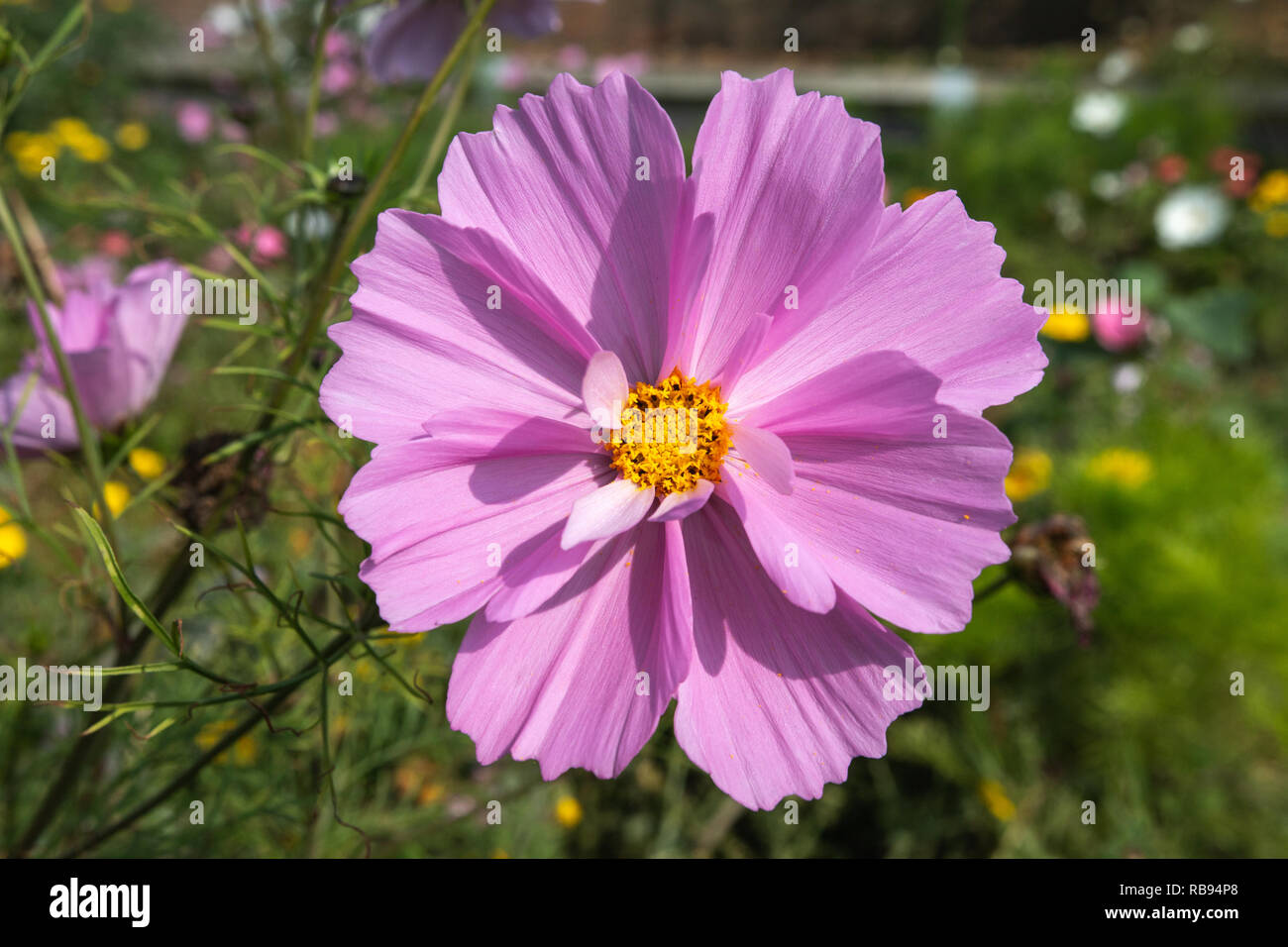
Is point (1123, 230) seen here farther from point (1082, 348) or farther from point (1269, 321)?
point (1082, 348)

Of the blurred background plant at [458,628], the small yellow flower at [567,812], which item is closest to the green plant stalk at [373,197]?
the blurred background plant at [458,628]

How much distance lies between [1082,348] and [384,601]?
1.64 m

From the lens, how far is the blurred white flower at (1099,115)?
9.20 feet

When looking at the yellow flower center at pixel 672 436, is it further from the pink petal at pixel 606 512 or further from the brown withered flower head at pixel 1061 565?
the brown withered flower head at pixel 1061 565

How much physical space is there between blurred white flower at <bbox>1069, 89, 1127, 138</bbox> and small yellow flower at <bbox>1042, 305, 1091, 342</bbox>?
4.69 ft

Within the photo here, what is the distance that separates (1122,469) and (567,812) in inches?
42.6

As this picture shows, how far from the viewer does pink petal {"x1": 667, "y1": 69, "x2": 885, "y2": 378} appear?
404mm

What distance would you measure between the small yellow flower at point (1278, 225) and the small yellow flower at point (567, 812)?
2.62 metres

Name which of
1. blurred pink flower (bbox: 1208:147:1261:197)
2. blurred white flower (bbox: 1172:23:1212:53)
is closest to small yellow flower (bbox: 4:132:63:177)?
blurred pink flower (bbox: 1208:147:1261:197)

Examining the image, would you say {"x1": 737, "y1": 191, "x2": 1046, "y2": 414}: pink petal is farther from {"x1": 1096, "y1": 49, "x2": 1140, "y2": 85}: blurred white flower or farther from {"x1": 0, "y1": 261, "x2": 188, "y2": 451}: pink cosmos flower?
{"x1": 1096, "y1": 49, "x2": 1140, "y2": 85}: blurred white flower

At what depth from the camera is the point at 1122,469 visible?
150 centimetres

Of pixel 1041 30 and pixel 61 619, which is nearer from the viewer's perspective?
pixel 61 619

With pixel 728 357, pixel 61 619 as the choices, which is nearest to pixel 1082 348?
pixel 728 357
